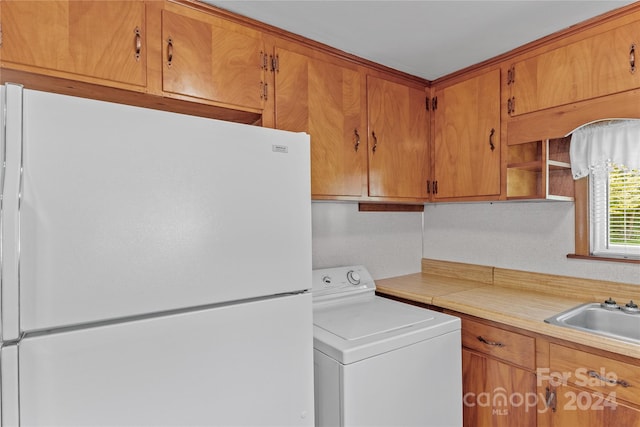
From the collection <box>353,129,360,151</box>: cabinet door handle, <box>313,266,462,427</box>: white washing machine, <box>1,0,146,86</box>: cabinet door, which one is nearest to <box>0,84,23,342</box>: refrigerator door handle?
<box>1,0,146,86</box>: cabinet door

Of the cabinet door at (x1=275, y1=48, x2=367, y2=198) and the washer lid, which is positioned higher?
the cabinet door at (x1=275, y1=48, x2=367, y2=198)

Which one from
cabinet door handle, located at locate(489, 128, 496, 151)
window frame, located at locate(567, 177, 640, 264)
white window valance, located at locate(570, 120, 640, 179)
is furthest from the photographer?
cabinet door handle, located at locate(489, 128, 496, 151)

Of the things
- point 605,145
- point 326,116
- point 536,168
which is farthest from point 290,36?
point 605,145

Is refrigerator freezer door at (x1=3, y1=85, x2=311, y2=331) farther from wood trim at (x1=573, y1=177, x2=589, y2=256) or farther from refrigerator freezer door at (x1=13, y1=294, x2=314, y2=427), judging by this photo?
wood trim at (x1=573, y1=177, x2=589, y2=256)

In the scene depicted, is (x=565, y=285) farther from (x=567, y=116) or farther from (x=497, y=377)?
(x=567, y=116)

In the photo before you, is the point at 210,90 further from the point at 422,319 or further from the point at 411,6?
the point at 422,319

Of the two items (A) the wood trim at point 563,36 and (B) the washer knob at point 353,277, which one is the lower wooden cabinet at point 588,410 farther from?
(A) the wood trim at point 563,36

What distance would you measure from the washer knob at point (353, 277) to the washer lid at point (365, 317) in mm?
122

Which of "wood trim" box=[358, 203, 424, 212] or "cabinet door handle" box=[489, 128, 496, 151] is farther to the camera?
"wood trim" box=[358, 203, 424, 212]

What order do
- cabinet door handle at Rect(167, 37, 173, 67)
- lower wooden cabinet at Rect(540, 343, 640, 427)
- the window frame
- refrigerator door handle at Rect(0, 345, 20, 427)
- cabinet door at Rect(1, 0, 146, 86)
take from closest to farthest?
refrigerator door handle at Rect(0, 345, 20, 427)
cabinet door at Rect(1, 0, 146, 86)
lower wooden cabinet at Rect(540, 343, 640, 427)
cabinet door handle at Rect(167, 37, 173, 67)
the window frame

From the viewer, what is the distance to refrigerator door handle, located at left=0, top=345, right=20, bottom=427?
726mm

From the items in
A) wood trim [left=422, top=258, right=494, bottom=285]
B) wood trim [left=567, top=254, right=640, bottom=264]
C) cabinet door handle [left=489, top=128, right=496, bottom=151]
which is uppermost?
cabinet door handle [left=489, top=128, right=496, bottom=151]

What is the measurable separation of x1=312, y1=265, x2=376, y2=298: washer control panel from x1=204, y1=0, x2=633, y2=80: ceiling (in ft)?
4.17

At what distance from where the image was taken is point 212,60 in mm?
1542
